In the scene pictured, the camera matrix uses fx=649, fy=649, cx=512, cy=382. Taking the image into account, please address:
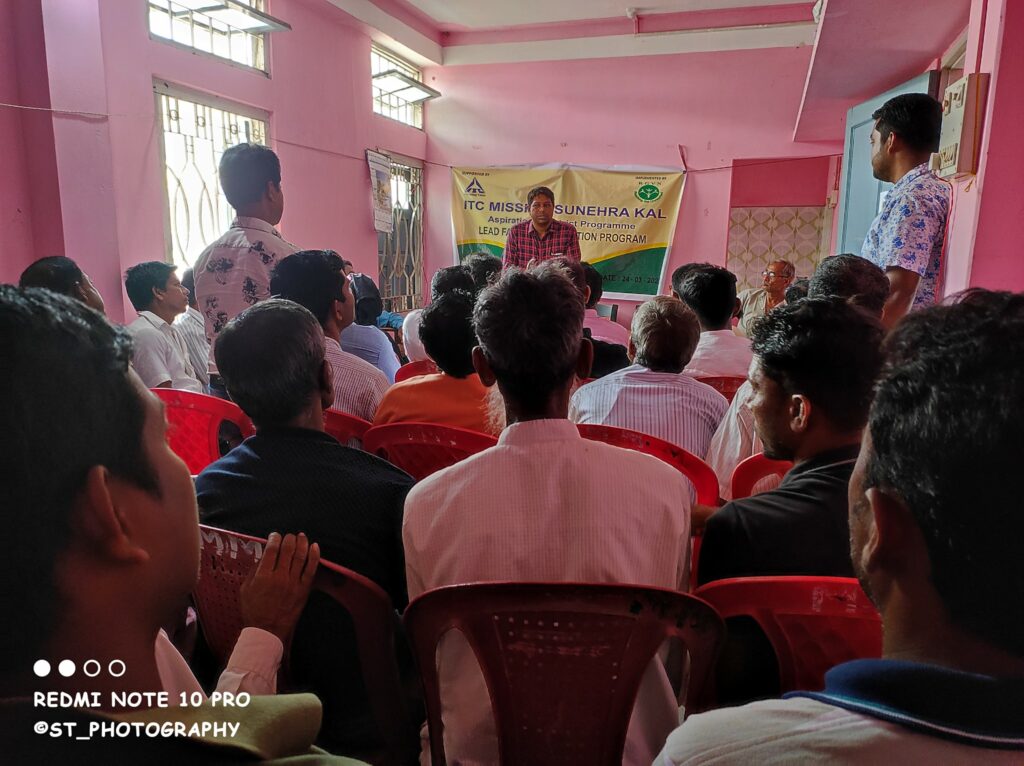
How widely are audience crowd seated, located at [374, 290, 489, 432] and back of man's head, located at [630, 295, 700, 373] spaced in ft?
1.59

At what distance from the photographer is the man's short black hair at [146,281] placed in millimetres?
2691

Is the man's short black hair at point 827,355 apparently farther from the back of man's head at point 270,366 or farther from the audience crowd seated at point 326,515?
the back of man's head at point 270,366

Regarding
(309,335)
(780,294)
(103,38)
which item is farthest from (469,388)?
(780,294)

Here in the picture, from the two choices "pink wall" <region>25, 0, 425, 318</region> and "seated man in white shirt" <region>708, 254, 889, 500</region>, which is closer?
"seated man in white shirt" <region>708, 254, 889, 500</region>

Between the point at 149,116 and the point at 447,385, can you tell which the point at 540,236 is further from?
the point at 447,385

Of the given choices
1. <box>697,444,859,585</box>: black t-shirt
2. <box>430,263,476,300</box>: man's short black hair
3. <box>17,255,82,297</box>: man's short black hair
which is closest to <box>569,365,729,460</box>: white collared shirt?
<box>697,444,859,585</box>: black t-shirt

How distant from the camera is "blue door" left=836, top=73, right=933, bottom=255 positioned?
156 inches

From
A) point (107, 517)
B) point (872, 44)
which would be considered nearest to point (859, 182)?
point (872, 44)

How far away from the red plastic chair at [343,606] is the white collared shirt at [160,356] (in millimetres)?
1634

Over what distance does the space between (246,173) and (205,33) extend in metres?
2.38

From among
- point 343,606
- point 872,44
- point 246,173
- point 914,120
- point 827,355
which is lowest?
point 343,606

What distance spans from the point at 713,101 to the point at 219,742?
21.4ft

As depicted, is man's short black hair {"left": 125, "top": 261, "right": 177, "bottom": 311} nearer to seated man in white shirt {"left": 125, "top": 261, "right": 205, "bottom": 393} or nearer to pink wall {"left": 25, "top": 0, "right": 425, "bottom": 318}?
seated man in white shirt {"left": 125, "top": 261, "right": 205, "bottom": 393}

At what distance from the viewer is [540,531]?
3.11 feet
